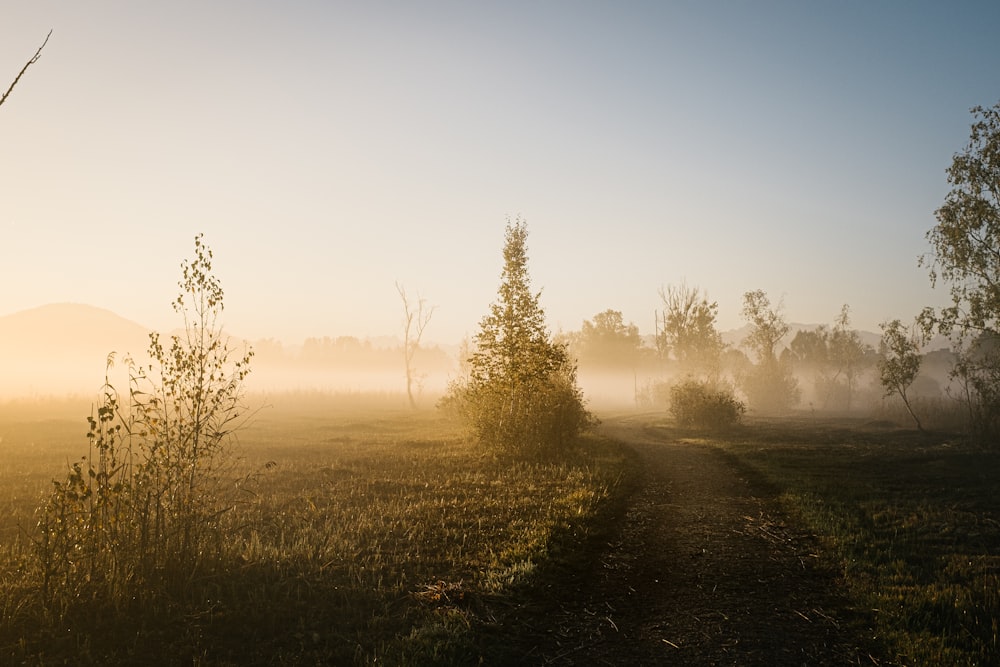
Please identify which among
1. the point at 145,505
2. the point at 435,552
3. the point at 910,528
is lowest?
the point at 910,528

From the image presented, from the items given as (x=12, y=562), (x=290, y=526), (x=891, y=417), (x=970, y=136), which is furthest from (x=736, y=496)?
(x=891, y=417)

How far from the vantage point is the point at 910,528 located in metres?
11.8

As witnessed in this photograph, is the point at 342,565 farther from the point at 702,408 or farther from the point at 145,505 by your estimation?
the point at 702,408

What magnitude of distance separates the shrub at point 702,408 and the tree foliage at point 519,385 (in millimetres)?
13612

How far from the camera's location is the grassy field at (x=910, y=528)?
23.3 feet

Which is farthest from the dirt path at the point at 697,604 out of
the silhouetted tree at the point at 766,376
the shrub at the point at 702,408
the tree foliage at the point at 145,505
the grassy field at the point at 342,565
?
the silhouetted tree at the point at 766,376

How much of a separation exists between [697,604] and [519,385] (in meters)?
14.1

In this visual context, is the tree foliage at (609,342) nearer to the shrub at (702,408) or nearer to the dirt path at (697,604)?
the shrub at (702,408)

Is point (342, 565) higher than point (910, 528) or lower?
higher

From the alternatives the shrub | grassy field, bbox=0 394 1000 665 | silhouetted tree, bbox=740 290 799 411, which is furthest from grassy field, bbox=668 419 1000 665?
silhouetted tree, bbox=740 290 799 411

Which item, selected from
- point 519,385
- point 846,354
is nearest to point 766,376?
point 846,354

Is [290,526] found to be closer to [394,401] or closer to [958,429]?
[958,429]

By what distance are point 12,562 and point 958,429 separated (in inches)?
1686

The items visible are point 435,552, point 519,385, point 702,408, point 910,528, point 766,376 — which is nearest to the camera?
point 435,552
